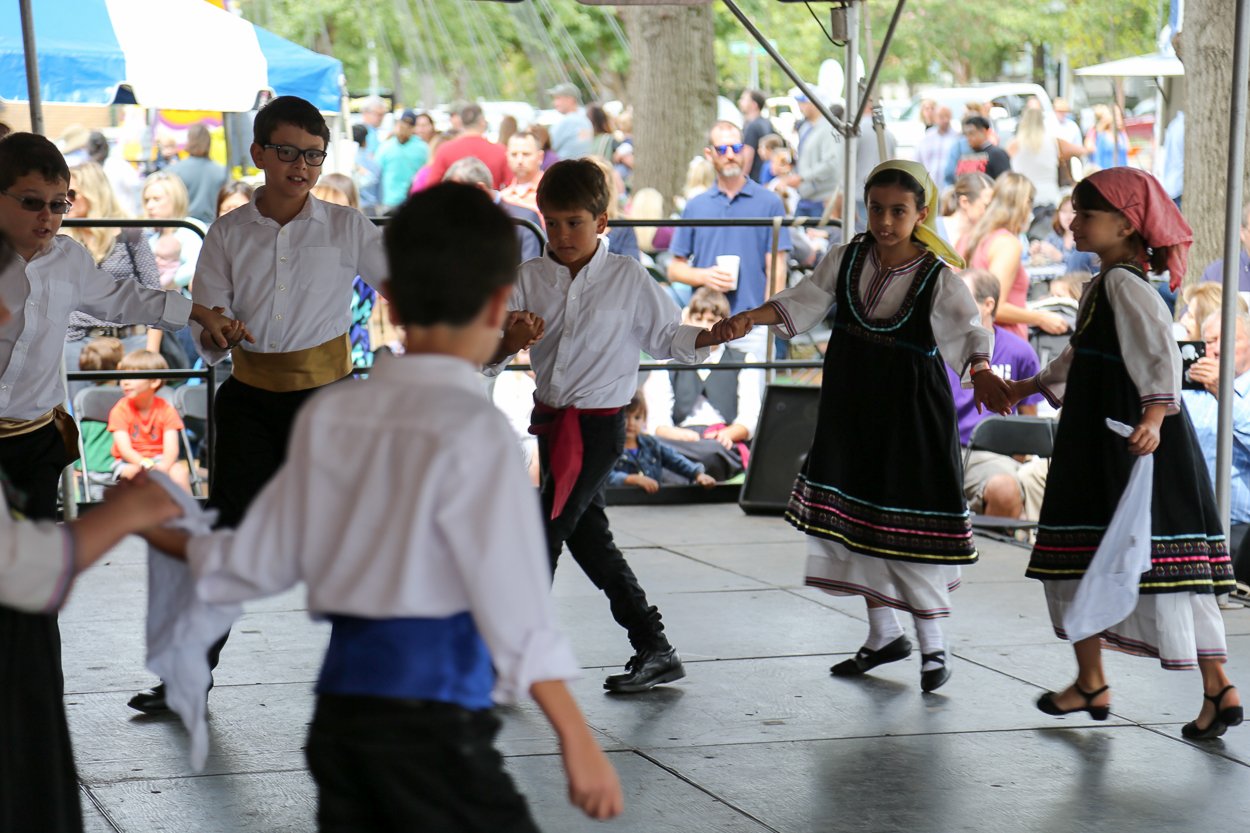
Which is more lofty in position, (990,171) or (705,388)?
(990,171)

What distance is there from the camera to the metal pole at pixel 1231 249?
6105 mm

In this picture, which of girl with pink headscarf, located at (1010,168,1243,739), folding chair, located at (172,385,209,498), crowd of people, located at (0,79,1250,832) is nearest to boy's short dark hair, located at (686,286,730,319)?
crowd of people, located at (0,79,1250,832)

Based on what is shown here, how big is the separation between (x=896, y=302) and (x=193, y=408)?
A: 5036 mm

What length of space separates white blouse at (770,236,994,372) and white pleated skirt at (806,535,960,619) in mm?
662

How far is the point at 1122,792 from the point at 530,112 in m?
26.8

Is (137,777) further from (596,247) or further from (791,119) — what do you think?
(791,119)

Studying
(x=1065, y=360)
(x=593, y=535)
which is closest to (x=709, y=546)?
(x=593, y=535)

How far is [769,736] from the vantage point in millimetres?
4828

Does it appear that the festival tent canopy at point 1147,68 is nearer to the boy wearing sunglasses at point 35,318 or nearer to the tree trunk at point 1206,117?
the tree trunk at point 1206,117

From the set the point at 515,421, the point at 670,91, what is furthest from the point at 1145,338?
the point at 670,91

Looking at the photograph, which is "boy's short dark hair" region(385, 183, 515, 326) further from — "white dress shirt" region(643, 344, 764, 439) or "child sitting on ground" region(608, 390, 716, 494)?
"white dress shirt" region(643, 344, 764, 439)

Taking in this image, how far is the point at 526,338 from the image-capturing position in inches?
174

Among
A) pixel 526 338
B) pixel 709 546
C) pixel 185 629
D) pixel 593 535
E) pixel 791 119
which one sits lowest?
pixel 709 546

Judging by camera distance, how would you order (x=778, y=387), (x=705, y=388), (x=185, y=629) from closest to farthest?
(x=185, y=629) → (x=778, y=387) → (x=705, y=388)
